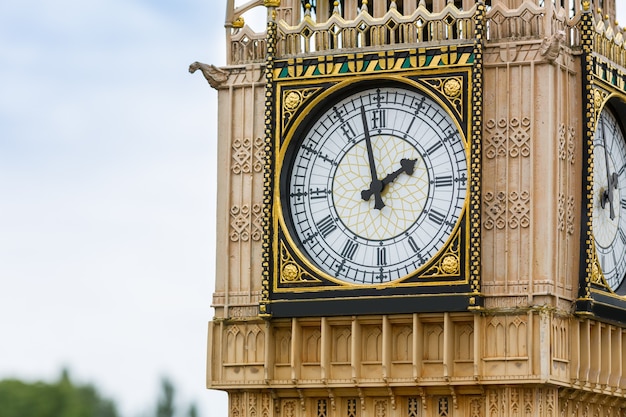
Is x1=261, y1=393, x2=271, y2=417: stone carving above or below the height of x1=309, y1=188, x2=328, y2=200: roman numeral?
below

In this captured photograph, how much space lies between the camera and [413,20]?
2412 cm

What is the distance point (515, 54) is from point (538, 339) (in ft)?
10.4

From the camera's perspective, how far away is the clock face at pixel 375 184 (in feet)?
78.0

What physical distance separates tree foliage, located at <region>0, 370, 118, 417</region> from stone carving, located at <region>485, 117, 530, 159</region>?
666cm

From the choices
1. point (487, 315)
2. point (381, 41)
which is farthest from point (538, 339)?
point (381, 41)

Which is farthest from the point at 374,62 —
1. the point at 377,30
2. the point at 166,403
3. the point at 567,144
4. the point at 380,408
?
the point at 166,403

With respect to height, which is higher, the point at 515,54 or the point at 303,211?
the point at 515,54

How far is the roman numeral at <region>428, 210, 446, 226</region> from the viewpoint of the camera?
2372 cm

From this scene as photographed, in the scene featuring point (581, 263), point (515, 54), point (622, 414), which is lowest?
point (622, 414)

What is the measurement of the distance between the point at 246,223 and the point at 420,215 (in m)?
2.11

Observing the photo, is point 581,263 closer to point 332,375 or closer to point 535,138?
point 535,138

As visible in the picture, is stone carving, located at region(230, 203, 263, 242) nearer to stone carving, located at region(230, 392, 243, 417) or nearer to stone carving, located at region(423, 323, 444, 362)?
stone carving, located at region(230, 392, 243, 417)

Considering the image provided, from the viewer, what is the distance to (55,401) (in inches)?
1074

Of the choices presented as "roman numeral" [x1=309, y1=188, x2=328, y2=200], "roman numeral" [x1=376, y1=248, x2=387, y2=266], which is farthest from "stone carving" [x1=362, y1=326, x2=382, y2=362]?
"roman numeral" [x1=309, y1=188, x2=328, y2=200]
